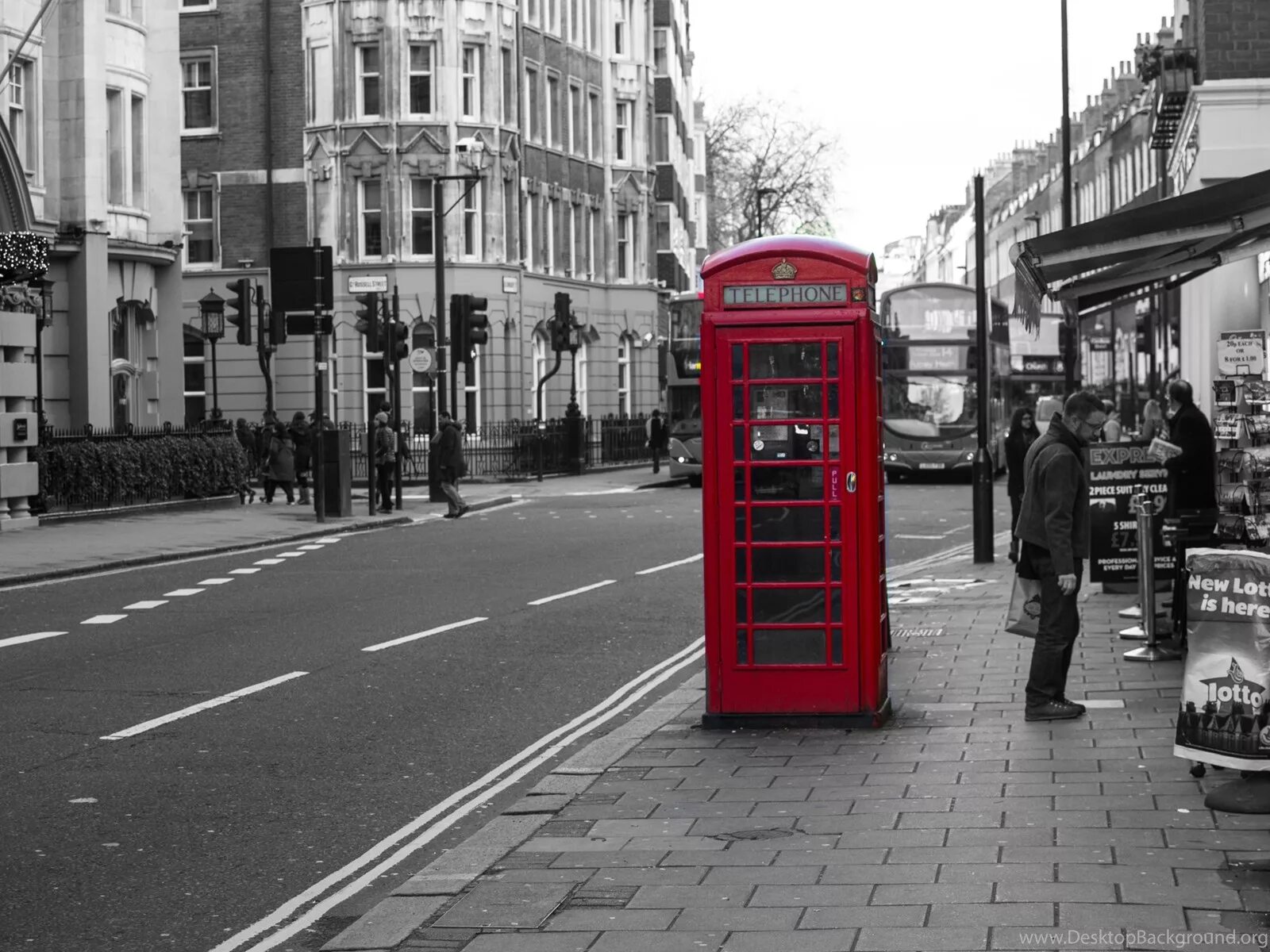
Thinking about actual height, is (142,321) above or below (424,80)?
below

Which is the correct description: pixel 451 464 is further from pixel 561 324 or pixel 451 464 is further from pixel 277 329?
pixel 561 324

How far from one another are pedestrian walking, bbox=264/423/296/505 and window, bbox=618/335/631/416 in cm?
2496

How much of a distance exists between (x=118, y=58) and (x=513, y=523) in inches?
473

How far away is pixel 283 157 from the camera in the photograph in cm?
5044

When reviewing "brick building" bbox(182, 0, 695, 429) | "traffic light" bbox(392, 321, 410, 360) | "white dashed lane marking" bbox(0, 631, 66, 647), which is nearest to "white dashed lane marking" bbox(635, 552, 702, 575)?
"white dashed lane marking" bbox(0, 631, 66, 647)

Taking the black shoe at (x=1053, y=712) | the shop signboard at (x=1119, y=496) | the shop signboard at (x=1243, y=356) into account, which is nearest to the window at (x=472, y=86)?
the shop signboard at (x=1119, y=496)

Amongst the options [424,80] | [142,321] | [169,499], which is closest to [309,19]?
[424,80]

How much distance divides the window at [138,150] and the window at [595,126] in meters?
23.9

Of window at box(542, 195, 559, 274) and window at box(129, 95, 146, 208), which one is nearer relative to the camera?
window at box(129, 95, 146, 208)

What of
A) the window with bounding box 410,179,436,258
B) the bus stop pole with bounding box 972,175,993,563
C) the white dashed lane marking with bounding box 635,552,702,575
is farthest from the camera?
the window with bounding box 410,179,436,258

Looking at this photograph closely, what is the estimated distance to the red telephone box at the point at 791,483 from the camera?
30.1 feet

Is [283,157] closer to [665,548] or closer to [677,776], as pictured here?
[665,548]

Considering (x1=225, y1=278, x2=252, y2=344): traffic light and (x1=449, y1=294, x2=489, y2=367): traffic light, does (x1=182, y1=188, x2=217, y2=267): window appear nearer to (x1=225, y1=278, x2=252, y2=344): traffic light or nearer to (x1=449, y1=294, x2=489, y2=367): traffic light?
(x1=225, y1=278, x2=252, y2=344): traffic light

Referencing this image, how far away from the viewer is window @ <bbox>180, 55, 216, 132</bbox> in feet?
169
